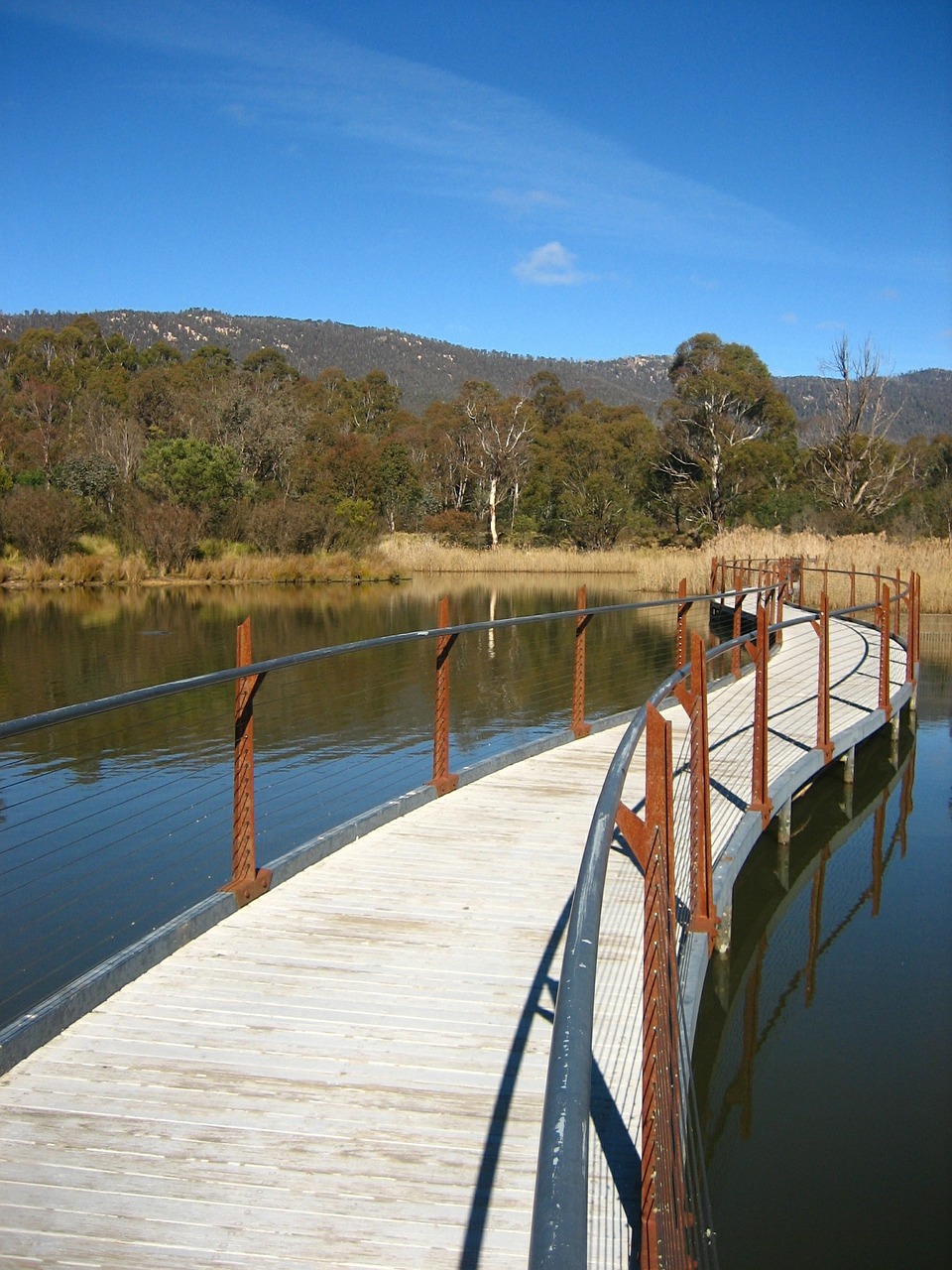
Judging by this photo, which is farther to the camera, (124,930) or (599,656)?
(599,656)

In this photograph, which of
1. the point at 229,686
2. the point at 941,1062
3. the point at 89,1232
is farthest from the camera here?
the point at 229,686

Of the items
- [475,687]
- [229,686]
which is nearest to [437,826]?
[475,687]

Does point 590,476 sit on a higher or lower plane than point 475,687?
higher

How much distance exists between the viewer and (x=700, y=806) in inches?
181

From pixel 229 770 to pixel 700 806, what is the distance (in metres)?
6.98

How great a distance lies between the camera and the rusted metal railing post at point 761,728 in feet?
21.0

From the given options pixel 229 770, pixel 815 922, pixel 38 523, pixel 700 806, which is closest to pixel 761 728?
pixel 815 922

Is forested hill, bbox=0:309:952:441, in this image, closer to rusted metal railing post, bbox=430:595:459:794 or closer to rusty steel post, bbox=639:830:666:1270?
rusted metal railing post, bbox=430:595:459:794

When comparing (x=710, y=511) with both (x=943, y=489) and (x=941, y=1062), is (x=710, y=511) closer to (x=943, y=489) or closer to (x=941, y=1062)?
(x=943, y=489)

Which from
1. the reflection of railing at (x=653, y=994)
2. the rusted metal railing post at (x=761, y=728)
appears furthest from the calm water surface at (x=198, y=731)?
the rusted metal railing post at (x=761, y=728)

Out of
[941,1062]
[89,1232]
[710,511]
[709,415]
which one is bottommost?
[941,1062]

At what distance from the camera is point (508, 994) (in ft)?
12.6

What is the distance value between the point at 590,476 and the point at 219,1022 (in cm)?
4481

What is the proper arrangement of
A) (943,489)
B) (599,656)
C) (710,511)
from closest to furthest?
(599,656)
(943,489)
(710,511)
